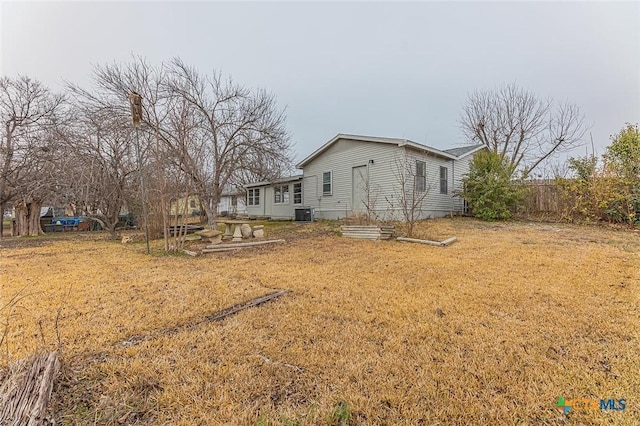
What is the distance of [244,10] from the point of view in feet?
31.6

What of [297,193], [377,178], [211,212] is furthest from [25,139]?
[377,178]

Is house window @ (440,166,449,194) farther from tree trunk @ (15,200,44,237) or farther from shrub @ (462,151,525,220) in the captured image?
tree trunk @ (15,200,44,237)

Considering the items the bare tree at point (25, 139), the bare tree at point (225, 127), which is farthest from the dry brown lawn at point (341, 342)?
the bare tree at point (25, 139)

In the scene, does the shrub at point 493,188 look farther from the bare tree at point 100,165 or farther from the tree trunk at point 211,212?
the bare tree at point 100,165

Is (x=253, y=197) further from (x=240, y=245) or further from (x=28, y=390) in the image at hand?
(x=28, y=390)

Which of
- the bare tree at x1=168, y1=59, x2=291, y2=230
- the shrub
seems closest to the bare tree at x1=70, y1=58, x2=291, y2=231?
the bare tree at x1=168, y1=59, x2=291, y2=230

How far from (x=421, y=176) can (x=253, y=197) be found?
40.7ft

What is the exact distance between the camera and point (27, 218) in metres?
12.1

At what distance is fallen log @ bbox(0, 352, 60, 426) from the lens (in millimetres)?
1439

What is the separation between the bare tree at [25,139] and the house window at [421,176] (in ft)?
44.8

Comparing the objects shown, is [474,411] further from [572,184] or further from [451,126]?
[451,126]

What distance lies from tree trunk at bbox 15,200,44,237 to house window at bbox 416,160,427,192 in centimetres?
1578

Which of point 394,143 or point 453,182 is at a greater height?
point 394,143

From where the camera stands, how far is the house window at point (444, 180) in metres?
13.0
